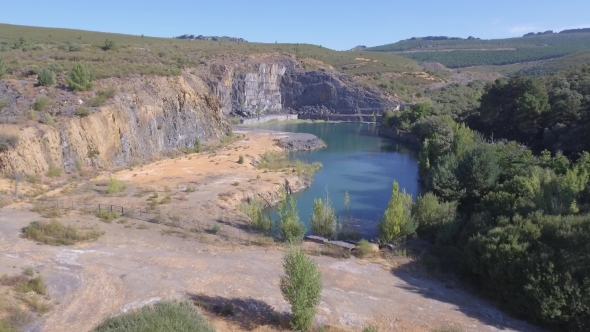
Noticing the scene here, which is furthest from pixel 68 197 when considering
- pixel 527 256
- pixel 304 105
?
pixel 304 105

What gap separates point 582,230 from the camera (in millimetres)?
16875

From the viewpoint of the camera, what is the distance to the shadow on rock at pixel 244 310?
15.7 m

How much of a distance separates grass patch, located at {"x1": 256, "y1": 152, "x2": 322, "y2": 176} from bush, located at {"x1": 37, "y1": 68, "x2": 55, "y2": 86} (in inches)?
725

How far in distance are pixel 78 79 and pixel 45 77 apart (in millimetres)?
2438

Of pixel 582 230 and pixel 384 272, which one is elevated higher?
pixel 582 230

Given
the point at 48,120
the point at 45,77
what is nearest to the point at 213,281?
the point at 48,120

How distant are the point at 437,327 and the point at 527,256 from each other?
13.8 feet

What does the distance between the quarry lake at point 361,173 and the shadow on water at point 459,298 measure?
239 inches

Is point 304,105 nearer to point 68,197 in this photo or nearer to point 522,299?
point 68,197

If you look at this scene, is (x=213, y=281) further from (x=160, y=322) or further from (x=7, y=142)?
(x=7, y=142)

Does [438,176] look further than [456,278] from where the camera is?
Yes

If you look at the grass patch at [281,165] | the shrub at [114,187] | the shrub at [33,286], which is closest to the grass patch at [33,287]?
the shrub at [33,286]

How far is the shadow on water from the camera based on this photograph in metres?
16.2

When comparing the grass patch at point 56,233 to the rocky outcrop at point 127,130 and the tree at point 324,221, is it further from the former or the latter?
the tree at point 324,221
